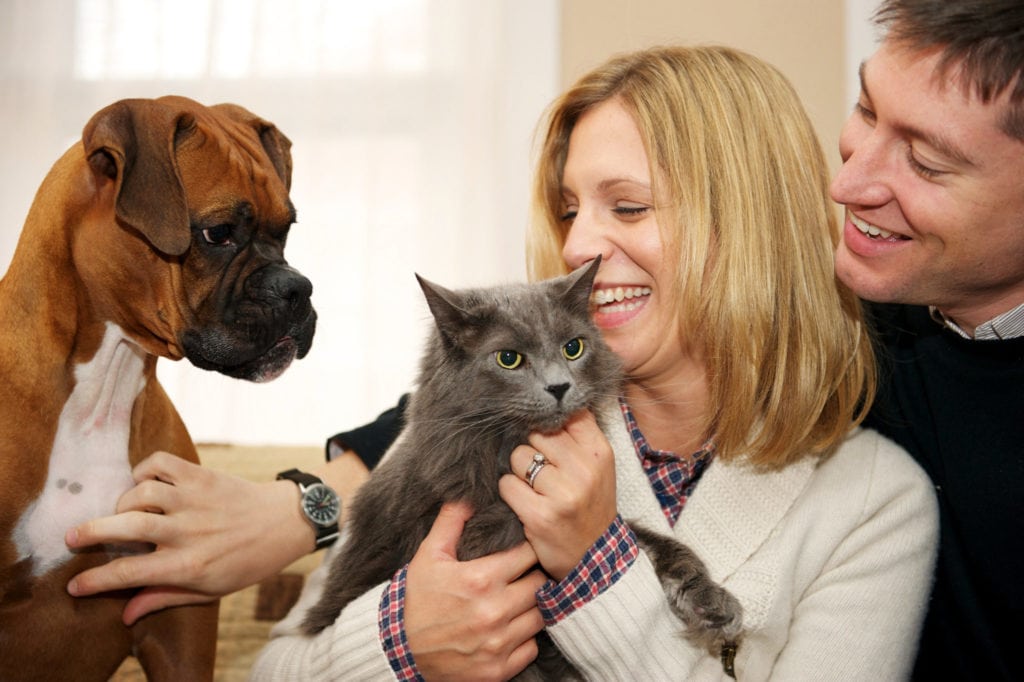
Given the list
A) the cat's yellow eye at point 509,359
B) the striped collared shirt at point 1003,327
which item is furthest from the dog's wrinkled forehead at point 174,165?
the striped collared shirt at point 1003,327

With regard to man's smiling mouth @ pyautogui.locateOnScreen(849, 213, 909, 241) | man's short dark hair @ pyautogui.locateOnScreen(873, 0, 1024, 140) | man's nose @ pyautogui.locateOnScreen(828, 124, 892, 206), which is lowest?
man's smiling mouth @ pyautogui.locateOnScreen(849, 213, 909, 241)

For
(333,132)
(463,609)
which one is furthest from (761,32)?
(463,609)

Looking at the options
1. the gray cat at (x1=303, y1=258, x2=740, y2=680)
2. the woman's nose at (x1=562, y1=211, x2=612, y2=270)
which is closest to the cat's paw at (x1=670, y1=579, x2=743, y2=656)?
the gray cat at (x1=303, y1=258, x2=740, y2=680)

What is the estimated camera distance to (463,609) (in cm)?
137

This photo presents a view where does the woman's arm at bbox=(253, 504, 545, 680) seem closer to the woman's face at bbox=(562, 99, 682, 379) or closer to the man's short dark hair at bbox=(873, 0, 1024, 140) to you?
the woman's face at bbox=(562, 99, 682, 379)

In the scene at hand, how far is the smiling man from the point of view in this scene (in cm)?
134

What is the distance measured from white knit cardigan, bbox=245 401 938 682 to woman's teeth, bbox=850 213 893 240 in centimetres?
46

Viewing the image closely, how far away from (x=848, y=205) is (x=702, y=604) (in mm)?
A: 769

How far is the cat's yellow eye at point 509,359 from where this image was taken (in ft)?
4.60

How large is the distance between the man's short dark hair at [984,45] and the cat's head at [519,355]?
0.66 meters

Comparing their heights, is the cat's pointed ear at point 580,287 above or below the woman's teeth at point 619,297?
above

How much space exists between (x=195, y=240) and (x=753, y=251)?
3.53ft

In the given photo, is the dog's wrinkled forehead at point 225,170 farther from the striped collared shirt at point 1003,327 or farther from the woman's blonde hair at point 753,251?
the striped collared shirt at point 1003,327

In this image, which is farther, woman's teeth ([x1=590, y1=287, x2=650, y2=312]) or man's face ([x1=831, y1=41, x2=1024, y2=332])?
woman's teeth ([x1=590, y1=287, x2=650, y2=312])
